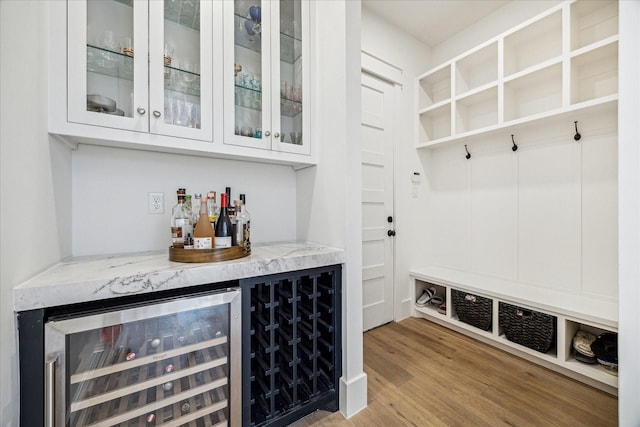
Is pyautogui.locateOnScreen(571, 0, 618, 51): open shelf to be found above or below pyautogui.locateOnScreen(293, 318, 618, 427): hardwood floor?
above

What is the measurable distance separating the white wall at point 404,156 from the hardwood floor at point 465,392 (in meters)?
0.70

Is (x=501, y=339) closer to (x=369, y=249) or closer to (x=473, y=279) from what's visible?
(x=473, y=279)

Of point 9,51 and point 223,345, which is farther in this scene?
point 223,345

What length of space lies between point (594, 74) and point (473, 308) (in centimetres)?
202

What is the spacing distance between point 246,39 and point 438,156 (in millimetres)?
2350

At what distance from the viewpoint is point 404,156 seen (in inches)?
111

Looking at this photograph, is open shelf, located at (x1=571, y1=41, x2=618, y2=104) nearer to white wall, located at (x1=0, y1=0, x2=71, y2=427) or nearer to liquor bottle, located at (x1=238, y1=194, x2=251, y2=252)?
liquor bottle, located at (x1=238, y1=194, x2=251, y2=252)

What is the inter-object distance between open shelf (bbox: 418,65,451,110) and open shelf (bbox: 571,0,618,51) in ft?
3.24

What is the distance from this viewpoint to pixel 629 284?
1260 mm

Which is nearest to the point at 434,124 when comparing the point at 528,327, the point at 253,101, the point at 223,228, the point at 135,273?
the point at 528,327

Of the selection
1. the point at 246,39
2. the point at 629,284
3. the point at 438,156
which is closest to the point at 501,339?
the point at 629,284

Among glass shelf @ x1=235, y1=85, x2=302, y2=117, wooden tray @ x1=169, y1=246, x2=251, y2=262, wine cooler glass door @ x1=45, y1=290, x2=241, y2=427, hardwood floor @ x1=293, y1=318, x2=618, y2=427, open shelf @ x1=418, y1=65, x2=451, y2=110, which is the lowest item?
hardwood floor @ x1=293, y1=318, x2=618, y2=427

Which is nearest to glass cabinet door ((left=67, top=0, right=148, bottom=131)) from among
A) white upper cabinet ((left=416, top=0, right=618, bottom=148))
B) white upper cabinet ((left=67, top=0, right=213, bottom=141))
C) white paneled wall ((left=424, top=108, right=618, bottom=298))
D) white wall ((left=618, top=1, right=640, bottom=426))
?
white upper cabinet ((left=67, top=0, right=213, bottom=141))

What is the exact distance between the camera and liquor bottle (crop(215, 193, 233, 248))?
1355 millimetres
